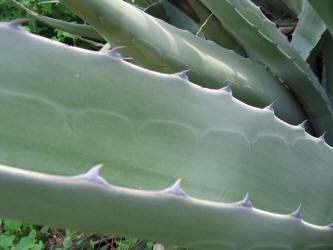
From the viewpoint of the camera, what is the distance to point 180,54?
0.71 m

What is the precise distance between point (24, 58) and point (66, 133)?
98 mm

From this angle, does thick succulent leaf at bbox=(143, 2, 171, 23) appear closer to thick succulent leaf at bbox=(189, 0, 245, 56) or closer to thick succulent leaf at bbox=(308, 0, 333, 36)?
thick succulent leaf at bbox=(189, 0, 245, 56)

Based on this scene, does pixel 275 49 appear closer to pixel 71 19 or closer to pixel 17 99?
pixel 17 99

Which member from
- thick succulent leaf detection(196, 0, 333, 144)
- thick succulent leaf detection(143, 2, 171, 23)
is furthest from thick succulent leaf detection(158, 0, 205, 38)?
thick succulent leaf detection(196, 0, 333, 144)

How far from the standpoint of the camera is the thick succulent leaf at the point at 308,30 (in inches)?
34.4

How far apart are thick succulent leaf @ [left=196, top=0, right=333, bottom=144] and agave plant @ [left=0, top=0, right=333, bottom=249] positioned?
0.15m

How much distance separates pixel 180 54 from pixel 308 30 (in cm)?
37

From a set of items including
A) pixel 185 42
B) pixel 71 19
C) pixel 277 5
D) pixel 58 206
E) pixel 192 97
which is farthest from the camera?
pixel 71 19

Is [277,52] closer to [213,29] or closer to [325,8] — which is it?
[325,8]

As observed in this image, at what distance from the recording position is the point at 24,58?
1.41ft

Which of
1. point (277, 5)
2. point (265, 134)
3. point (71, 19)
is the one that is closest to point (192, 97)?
point (265, 134)

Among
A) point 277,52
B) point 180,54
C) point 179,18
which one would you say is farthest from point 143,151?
point 179,18

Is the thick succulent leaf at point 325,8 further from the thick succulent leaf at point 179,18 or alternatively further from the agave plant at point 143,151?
the thick succulent leaf at point 179,18

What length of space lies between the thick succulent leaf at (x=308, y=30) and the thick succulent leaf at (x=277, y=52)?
112mm
